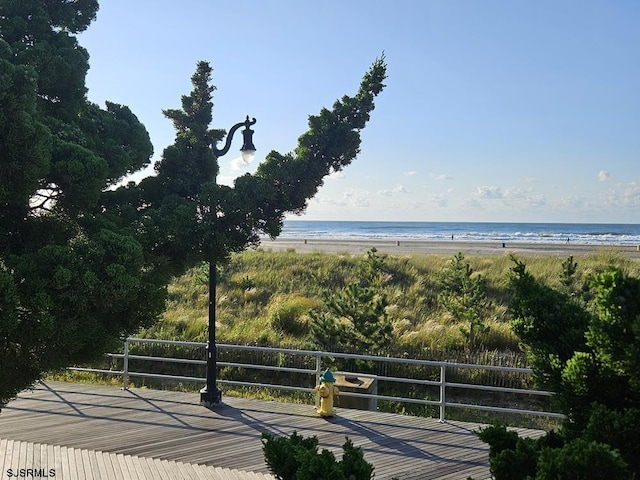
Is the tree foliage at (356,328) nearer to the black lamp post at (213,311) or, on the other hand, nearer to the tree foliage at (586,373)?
the black lamp post at (213,311)

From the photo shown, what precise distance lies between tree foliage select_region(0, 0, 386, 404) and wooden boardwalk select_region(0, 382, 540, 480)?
2.35m

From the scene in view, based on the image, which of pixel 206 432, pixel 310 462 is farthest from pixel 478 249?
pixel 310 462

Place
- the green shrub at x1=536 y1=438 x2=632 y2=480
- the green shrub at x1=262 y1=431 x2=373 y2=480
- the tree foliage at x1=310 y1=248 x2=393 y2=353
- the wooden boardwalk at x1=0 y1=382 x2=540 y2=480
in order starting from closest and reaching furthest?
the green shrub at x1=536 y1=438 x2=632 y2=480, the green shrub at x1=262 y1=431 x2=373 y2=480, the wooden boardwalk at x1=0 y1=382 x2=540 y2=480, the tree foliage at x1=310 y1=248 x2=393 y2=353

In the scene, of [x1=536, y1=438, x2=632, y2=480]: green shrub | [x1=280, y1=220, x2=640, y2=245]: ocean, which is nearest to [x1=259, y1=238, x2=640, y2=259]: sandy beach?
[x1=280, y1=220, x2=640, y2=245]: ocean

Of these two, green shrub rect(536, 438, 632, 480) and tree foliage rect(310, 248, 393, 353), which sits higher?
green shrub rect(536, 438, 632, 480)

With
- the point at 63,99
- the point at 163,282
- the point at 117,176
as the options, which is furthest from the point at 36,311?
the point at 63,99

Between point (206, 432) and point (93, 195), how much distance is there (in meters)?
4.18

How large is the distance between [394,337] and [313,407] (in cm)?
690

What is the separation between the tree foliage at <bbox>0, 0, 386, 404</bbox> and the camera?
495 centimetres

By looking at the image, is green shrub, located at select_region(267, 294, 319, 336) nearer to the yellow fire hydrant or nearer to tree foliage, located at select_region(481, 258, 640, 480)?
the yellow fire hydrant

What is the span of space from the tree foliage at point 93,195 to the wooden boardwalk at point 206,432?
92.7 inches

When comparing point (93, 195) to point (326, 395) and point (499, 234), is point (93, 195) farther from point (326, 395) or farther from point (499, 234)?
point (499, 234)

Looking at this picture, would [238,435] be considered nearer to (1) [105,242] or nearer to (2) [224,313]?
(1) [105,242]

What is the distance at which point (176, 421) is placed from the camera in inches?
341
